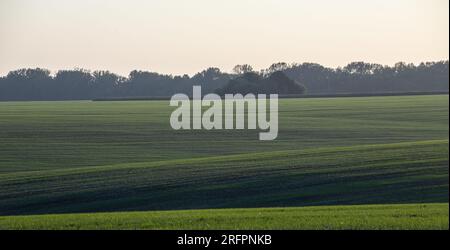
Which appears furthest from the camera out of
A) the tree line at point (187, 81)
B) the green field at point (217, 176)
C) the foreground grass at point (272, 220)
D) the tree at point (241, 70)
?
the tree line at point (187, 81)

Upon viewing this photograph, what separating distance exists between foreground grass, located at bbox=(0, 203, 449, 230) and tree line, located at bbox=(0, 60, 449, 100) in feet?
140

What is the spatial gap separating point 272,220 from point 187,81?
63.7 meters

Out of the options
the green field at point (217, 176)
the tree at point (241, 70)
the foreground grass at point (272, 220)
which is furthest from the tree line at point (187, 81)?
the foreground grass at point (272, 220)

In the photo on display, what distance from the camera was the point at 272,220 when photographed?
46.2 feet

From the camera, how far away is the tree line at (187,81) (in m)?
68.6

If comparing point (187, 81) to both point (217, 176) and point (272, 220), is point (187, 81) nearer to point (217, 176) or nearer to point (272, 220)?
point (217, 176)

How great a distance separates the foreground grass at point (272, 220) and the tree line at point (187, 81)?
4273 cm

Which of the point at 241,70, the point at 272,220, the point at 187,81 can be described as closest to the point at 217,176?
the point at 272,220

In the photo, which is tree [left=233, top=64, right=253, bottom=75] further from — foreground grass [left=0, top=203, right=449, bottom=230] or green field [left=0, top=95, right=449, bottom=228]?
foreground grass [left=0, top=203, right=449, bottom=230]

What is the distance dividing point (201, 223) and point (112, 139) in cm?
3426

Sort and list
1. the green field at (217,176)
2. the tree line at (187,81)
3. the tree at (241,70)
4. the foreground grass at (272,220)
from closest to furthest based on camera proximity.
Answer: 1. the foreground grass at (272,220)
2. the green field at (217,176)
3. the tree at (241,70)
4. the tree line at (187,81)

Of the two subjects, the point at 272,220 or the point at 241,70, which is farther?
the point at 241,70

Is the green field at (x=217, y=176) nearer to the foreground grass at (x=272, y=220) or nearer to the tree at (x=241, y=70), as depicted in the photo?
the foreground grass at (x=272, y=220)
